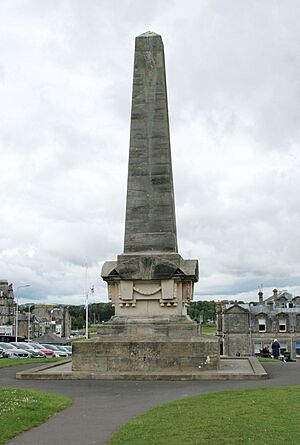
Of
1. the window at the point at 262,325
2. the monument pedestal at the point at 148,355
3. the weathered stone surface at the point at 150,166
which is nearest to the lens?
the monument pedestal at the point at 148,355

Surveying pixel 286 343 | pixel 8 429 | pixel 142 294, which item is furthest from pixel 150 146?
pixel 286 343

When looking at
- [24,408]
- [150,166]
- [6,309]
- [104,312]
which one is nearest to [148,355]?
[150,166]

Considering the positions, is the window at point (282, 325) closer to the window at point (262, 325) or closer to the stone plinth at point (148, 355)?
the window at point (262, 325)

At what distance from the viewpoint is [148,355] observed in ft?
58.4

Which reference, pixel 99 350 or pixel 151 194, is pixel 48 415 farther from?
pixel 151 194

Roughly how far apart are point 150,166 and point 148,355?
6.53 m

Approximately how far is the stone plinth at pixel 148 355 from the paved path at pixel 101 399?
4.15 feet

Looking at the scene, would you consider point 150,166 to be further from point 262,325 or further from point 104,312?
point 104,312

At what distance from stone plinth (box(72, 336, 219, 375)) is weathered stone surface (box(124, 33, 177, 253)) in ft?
11.5

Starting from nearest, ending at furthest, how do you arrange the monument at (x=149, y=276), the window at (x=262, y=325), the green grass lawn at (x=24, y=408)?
the green grass lawn at (x=24, y=408) < the monument at (x=149, y=276) < the window at (x=262, y=325)

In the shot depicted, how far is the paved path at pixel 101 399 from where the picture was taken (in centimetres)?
936

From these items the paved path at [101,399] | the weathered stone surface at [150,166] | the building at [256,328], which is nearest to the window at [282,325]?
the building at [256,328]

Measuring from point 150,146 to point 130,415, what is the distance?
11.5 meters

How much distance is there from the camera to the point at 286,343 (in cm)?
6569
